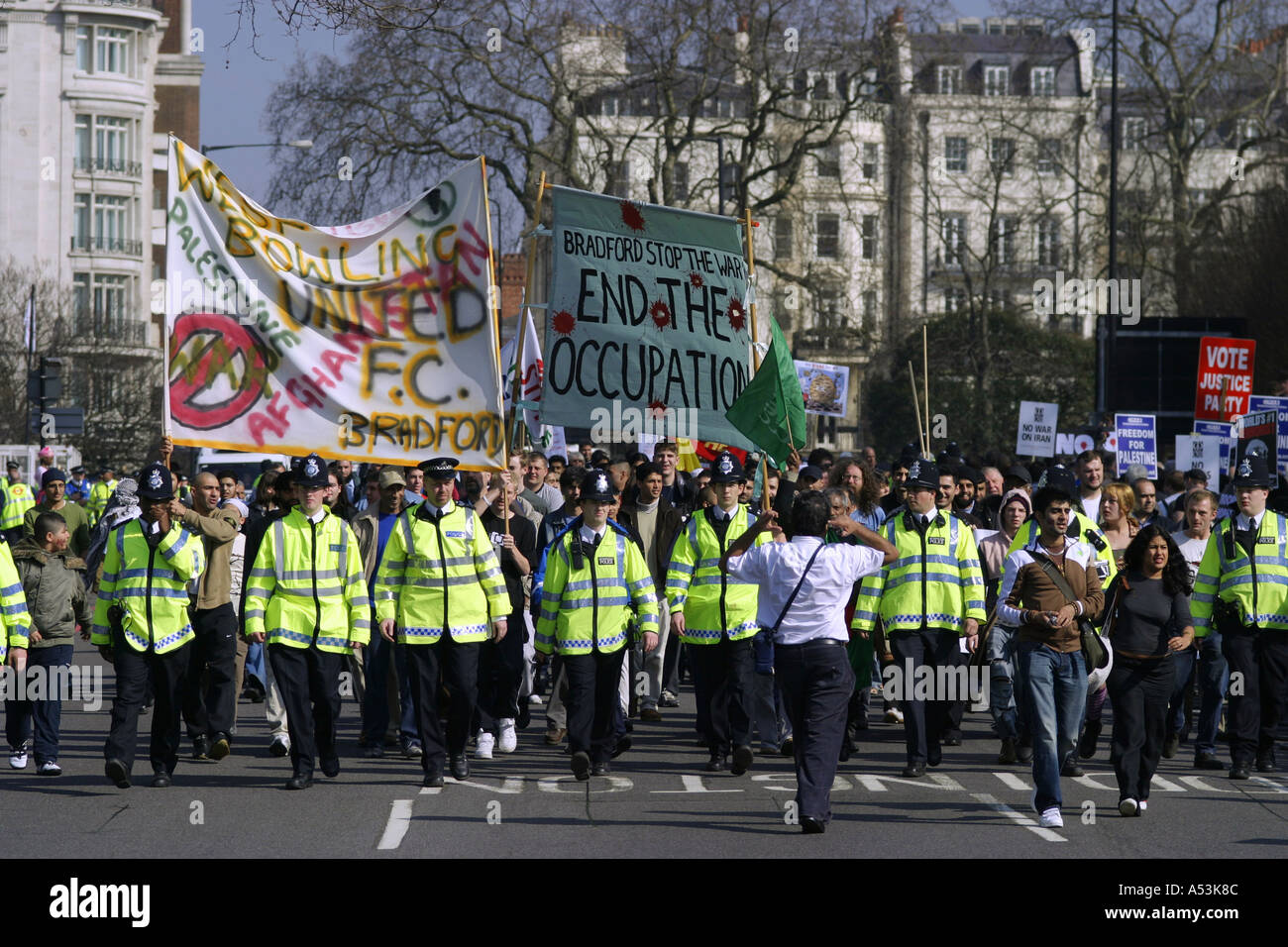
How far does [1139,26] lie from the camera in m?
45.6

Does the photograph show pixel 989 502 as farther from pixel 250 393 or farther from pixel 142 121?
pixel 142 121

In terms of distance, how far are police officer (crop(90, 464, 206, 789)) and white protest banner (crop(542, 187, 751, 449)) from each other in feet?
9.44

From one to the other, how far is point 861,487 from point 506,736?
308 cm

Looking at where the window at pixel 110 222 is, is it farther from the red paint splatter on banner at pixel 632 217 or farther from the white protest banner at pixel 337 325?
the white protest banner at pixel 337 325

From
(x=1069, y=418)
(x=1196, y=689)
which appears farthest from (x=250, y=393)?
(x=1069, y=418)

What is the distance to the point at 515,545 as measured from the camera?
39.3 ft

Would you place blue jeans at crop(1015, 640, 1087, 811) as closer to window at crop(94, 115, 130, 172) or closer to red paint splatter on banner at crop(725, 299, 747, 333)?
red paint splatter on banner at crop(725, 299, 747, 333)

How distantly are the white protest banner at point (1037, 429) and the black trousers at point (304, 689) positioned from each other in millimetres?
15635

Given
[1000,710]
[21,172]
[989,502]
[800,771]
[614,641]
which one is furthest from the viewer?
[21,172]

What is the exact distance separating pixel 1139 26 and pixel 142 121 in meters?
38.3

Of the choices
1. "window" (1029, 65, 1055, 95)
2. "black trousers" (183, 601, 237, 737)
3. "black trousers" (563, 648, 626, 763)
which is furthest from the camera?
"window" (1029, 65, 1055, 95)

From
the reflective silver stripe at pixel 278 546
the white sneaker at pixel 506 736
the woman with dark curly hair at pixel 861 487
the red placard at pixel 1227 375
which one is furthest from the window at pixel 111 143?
the reflective silver stripe at pixel 278 546

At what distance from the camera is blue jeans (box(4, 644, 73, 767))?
11.0 meters

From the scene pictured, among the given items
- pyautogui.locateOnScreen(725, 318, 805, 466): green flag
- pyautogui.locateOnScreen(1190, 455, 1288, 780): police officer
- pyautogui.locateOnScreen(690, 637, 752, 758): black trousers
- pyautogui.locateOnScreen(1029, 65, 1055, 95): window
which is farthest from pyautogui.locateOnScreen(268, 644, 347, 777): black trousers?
pyautogui.locateOnScreen(1029, 65, 1055, 95): window
